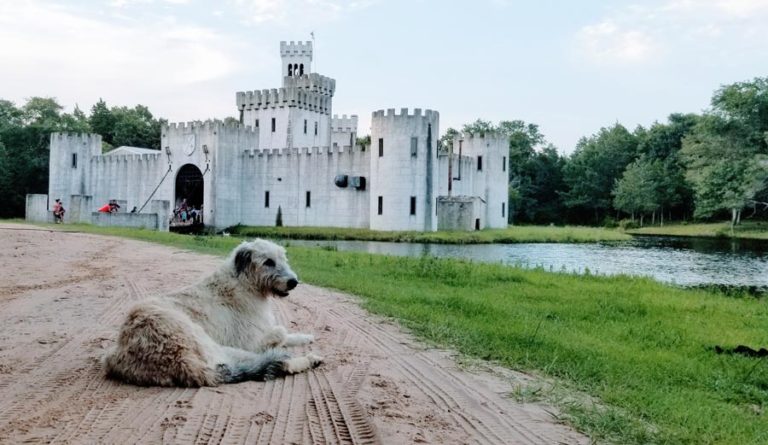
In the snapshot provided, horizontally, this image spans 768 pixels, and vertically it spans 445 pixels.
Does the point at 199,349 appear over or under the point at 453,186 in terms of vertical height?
under

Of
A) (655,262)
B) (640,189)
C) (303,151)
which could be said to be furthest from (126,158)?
(640,189)

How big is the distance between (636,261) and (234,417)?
23375 mm

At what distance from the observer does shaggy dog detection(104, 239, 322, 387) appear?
18.3ft

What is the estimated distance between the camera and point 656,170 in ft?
212

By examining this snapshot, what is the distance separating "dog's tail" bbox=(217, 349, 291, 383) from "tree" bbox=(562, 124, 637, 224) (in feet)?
229

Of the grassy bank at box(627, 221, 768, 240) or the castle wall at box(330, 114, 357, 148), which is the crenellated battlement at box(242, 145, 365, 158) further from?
the grassy bank at box(627, 221, 768, 240)

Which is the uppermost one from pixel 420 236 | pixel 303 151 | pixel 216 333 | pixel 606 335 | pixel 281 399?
pixel 303 151

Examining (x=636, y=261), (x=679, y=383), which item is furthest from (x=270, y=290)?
(x=636, y=261)

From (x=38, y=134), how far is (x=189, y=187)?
19.6m

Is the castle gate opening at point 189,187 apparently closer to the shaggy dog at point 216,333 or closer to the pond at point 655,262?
the pond at point 655,262

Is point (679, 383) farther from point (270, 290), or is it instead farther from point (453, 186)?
point (453, 186)

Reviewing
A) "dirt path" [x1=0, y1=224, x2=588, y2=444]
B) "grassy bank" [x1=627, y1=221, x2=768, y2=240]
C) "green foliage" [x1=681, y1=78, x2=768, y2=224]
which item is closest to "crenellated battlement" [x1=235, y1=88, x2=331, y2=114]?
"grassy bank" [x1=627, y1=221, x2=768, y2=240]

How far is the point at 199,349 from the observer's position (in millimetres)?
5699

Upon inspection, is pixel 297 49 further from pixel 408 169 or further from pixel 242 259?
pixel 242 259
